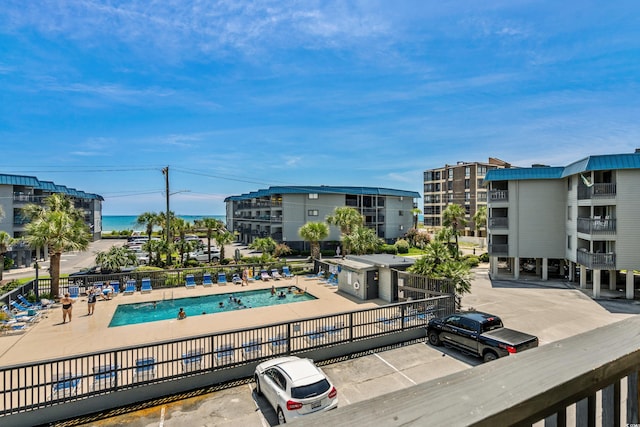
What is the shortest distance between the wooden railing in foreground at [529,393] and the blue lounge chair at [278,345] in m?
13.3

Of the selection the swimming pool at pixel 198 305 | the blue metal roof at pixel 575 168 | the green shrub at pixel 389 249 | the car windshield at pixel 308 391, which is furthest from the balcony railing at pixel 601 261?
the green shrub at pixel 389 249

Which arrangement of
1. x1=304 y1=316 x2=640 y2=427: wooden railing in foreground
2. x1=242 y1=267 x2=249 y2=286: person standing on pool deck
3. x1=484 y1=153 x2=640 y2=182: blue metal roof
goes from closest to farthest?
x1=304 y1=316 x2=640 y2=427: wooden railing in foreground → x1=484 y1=153 x2=640 y2=182: blue metal roof → x1=242 y1=267 x2=249 y2=286: person standing on pool deck

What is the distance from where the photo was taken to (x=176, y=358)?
13.4m

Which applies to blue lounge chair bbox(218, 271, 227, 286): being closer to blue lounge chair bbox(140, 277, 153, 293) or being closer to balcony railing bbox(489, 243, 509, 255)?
blue lounge chair bbox(140, 277, 153, 293)

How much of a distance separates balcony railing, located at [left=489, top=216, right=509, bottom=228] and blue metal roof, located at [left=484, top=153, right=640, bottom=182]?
384cm

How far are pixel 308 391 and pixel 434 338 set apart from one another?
27.7 ft

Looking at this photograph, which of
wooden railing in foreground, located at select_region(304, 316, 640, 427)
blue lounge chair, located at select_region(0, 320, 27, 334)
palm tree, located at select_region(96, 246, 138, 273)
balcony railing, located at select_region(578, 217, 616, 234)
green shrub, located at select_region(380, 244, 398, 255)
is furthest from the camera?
green shrub, located at select_region(380, 244, 398, 255)

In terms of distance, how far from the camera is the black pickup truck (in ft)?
43.0

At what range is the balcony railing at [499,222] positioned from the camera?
115 ft

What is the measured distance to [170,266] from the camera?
125ft

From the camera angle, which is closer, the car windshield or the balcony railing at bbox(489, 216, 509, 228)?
the car windshield

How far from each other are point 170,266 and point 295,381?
31831 mm

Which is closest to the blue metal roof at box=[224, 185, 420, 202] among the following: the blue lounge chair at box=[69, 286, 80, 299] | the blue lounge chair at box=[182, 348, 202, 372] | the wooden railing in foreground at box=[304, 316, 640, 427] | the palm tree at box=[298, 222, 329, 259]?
the palm tree at box=[298, 222, 329, 259]

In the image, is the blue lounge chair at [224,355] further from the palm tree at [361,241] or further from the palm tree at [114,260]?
the palm tree at [361,241]
